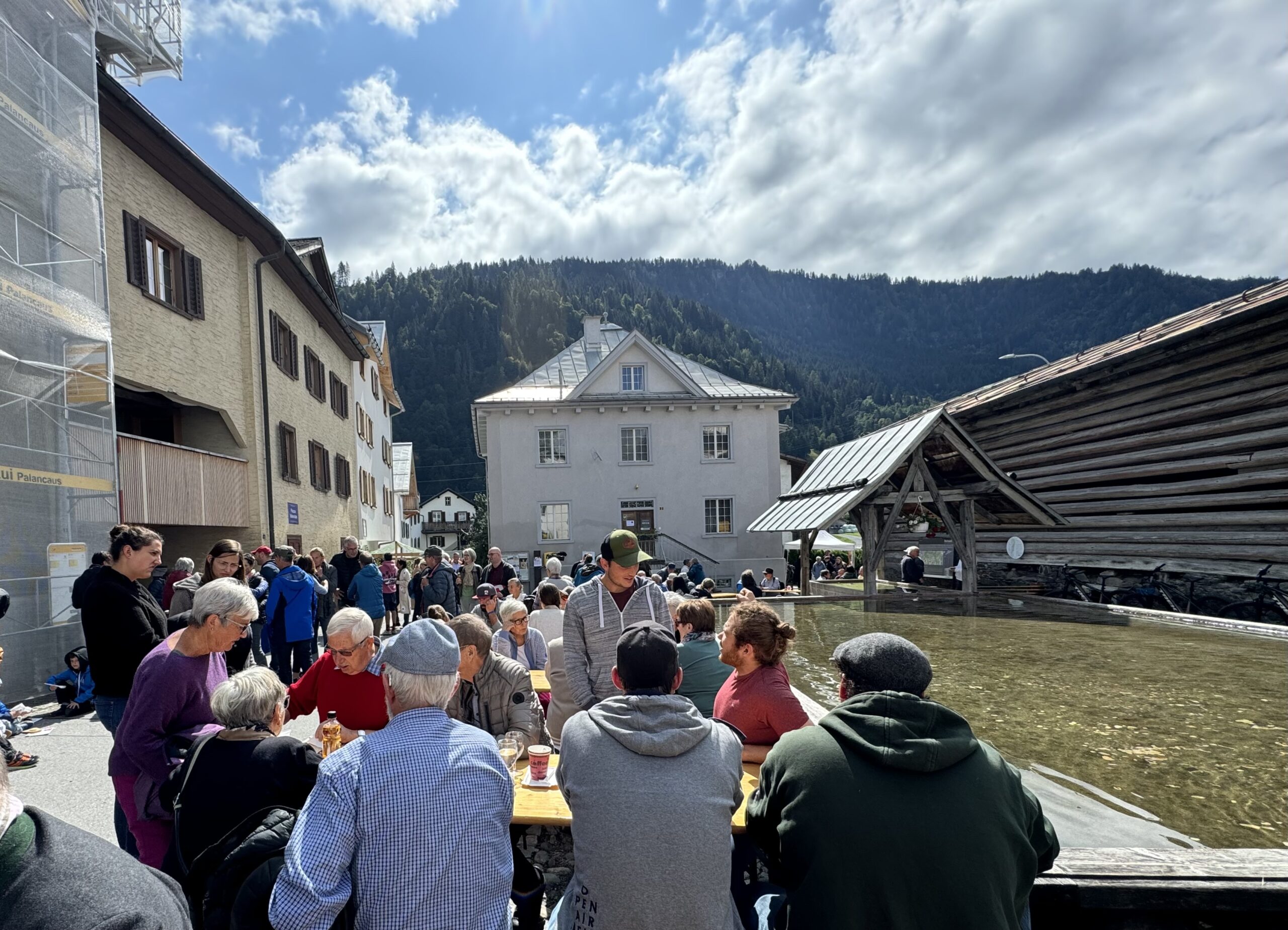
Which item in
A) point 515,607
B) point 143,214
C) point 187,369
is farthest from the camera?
point 187,369

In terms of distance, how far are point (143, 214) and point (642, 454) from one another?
18.4 metres

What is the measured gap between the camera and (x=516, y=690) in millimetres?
4125

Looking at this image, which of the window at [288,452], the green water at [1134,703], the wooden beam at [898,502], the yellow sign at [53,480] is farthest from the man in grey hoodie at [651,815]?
the window at [288,452]

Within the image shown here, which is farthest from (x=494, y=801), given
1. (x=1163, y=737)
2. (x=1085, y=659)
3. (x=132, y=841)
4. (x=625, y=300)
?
(x=625, y=300)

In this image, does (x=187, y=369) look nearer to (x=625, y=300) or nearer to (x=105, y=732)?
(x=105, y=732)

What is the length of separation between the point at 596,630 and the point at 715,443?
2445 centimetres

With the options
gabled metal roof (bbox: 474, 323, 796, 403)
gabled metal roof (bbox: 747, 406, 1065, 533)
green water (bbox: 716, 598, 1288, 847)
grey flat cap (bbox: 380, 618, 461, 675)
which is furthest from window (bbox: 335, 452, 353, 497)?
grey flat cap (bbox: 380, 618, 461, 675)

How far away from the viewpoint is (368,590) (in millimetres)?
10438

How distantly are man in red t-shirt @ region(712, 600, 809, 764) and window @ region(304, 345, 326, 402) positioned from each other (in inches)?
763

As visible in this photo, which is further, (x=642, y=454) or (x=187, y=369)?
(x=642, y=454)

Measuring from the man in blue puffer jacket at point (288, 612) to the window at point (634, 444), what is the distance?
777 inches

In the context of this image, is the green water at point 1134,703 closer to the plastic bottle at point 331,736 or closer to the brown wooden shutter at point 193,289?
the plastic bottle at point 331,736

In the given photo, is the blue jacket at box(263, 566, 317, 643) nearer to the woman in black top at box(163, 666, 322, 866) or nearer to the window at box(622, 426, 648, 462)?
the woman in black top at box(163, 666, 322, 866)

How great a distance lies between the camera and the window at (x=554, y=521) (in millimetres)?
27328
